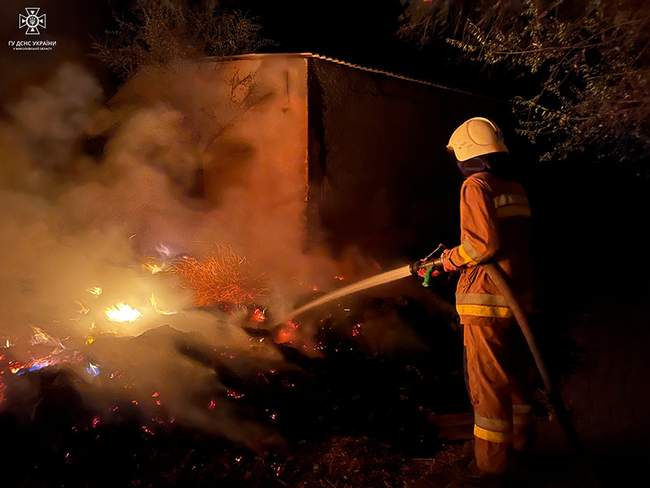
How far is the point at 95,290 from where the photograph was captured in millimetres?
5387

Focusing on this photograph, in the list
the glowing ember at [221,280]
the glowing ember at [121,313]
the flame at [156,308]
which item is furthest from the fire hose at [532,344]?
the glowing ember at [121,313]

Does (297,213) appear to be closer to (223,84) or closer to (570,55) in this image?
(223,84)

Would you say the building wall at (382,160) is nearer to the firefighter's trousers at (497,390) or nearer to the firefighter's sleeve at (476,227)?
the firefighter's sleeve at (476,227)

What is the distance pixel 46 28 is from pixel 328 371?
27.3 ft

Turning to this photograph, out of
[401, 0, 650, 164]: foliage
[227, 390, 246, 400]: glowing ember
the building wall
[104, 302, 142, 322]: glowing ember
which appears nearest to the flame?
[104, 302, 142, 322]: glowing ember

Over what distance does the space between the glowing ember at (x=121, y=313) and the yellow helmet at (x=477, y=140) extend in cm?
385

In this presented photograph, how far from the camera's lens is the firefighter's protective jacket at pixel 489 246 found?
316cm

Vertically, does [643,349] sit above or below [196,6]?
below

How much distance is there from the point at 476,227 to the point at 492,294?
463 mm

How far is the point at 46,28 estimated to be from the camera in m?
8.66

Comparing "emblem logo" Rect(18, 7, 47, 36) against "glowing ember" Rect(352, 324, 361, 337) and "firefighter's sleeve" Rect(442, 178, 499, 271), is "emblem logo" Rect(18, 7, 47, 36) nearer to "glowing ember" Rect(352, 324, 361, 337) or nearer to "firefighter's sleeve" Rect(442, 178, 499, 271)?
"glowing ember" Rect(352, 324, 361, 337)

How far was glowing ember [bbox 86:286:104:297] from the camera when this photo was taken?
536cm

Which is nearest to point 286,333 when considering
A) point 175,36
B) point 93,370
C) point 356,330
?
point 356,330

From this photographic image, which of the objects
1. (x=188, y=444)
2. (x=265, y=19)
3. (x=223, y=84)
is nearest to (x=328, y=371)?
(x=188, y=444)
